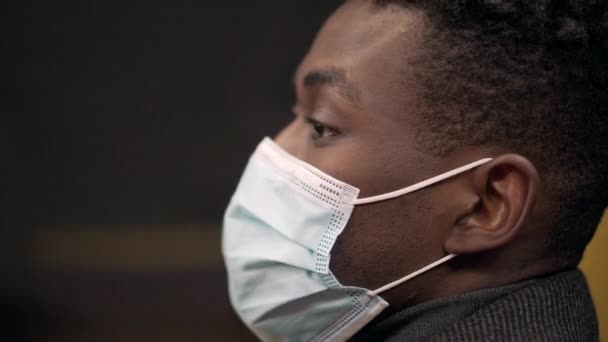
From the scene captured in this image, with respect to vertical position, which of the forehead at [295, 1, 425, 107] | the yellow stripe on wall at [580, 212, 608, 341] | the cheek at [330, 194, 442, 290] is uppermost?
the forehead at [295, 1, 425, 107]

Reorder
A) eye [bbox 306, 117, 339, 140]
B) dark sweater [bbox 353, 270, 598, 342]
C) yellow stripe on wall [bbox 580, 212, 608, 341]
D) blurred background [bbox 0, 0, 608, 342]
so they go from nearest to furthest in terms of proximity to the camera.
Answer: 1. dark sweater [bbox 353, 270, 598, 342]
2. eye [bbox 306, 117, 339, 140]
3. yellow stripe on wall [bbox 580, 212, 608, 341]
4. blurred background [bbox 0, 0, 608, 342]

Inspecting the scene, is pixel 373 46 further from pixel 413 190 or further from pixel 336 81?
pixel 413 190

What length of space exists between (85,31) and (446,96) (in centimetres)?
113

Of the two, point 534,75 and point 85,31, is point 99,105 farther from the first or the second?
point 534,75

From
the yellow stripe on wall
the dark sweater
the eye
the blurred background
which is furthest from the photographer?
the blurred background

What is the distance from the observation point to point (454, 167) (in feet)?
3.25

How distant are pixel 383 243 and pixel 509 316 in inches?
8.5

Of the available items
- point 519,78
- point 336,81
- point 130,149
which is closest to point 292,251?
point 336,81

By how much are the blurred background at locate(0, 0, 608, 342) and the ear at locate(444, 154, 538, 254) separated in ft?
2.86

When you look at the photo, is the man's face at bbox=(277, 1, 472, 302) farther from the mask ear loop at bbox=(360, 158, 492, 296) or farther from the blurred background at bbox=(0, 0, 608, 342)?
the blurred background at bbox=(0, 0, 608, 342)

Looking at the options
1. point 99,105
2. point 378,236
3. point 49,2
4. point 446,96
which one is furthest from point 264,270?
point 49,2

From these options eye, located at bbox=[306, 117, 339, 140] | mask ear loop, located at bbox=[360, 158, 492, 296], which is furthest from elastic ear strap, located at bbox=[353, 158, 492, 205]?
eye, located at bbox=[306, 117, 339, 140]

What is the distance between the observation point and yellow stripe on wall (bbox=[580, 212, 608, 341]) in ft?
5.16

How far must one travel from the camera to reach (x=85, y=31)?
68.5 inches
